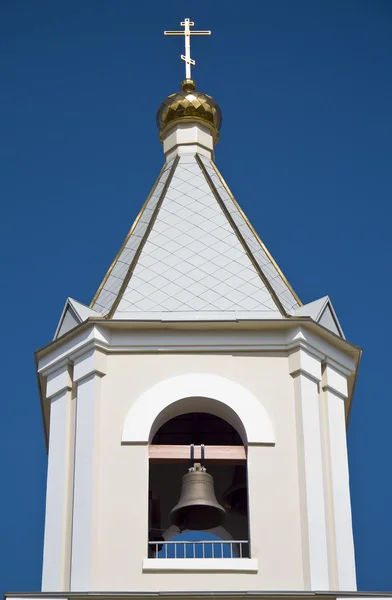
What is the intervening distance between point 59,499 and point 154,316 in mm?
2655

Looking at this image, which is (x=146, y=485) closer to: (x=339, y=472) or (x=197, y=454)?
(x=197, y=454)

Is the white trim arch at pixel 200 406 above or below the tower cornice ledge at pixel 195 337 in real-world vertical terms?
below

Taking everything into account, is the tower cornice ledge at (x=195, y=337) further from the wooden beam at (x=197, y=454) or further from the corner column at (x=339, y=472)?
the wooden beam at (x=197, y=454)

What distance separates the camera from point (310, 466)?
20625 mm

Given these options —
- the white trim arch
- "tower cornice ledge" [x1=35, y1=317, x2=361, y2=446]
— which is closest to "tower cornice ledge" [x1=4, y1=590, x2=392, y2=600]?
the white trim arch

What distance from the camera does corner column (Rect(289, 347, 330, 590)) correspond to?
1983 centimetres

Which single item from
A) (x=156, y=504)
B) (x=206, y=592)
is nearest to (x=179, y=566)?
(x=206, y=592)

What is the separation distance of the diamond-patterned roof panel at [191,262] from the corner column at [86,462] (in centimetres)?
94

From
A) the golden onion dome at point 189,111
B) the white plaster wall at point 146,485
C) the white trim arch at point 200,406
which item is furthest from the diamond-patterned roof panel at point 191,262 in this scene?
the golden onion dome at point 189,111

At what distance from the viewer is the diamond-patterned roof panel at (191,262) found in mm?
22312

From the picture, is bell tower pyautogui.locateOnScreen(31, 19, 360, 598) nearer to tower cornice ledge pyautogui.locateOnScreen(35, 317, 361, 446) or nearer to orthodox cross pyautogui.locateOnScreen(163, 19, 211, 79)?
tower cornice ledge pyautogui.locateOnScreen(35, 317, 361, 446)

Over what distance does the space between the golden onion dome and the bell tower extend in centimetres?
266

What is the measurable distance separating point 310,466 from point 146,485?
1887 mm

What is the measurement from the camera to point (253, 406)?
21.2 m
